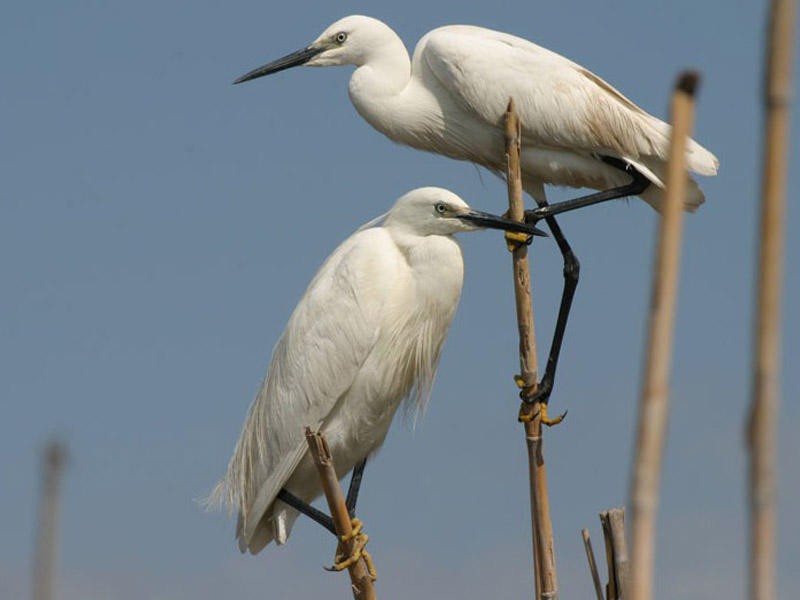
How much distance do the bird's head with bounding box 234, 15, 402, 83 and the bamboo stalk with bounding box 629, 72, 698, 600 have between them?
5.88 m

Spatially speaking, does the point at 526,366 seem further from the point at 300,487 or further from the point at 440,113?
the point at 440,113

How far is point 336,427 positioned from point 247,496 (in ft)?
1.87

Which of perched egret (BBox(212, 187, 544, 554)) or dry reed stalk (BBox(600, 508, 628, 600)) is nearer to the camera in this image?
dry reed stalk (BBox(600, 508, 628, 600))

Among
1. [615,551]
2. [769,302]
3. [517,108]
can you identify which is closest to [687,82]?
[769,302]

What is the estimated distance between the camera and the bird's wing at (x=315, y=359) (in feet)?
20.0

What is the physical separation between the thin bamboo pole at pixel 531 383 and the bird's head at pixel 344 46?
202 cm

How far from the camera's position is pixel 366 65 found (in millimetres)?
7172

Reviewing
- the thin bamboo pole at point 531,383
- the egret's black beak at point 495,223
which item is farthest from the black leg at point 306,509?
the egret's black beak at point 495,223

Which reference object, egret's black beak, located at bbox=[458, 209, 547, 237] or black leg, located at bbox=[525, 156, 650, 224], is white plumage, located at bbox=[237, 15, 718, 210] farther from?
egret's black beak, located at bbox=[458, 209, 547, 237]

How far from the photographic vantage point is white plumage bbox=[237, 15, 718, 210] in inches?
263

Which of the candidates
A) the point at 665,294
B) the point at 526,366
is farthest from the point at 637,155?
the point at 665,294

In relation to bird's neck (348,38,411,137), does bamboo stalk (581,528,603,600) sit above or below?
below

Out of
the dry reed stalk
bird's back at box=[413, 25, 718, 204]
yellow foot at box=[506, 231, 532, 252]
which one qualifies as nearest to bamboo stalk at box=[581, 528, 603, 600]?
the dry reed stalk

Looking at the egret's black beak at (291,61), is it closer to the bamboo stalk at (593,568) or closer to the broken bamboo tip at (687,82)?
the bamboo stalk at (593,568)
